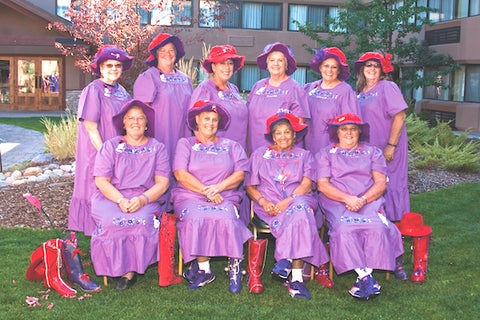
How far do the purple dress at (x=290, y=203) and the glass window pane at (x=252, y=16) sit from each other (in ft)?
52.9

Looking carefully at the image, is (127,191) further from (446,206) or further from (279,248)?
(446,206)

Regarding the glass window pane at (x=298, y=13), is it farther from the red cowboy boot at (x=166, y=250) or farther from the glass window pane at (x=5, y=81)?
the red cowboy boot at (x=166, y=250)

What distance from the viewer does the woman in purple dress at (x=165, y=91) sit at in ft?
16.5

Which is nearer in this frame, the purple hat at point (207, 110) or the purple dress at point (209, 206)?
the purple dress at point (209, 206)

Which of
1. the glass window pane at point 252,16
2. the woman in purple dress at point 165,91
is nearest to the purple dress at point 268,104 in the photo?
the woman in purple dress at point 165,91

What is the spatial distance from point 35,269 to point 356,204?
9.06 ft

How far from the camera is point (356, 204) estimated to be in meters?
4.50

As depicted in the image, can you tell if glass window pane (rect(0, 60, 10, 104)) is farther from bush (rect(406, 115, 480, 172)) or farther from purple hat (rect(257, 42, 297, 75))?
purple hat (rect(257, 42, 297, 75))

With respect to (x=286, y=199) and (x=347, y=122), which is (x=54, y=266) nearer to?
(x=286, y=199)

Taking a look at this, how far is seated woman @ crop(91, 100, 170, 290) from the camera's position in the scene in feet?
14.0

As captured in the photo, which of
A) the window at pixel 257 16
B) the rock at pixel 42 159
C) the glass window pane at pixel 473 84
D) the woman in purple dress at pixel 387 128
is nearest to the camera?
the woman in purple dress at pixel 387 128

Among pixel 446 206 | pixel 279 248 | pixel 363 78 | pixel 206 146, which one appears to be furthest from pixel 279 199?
pixel 446 206

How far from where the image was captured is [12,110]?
20.5 metres

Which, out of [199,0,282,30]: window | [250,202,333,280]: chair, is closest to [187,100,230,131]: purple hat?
[250,202,333,280]: chair
